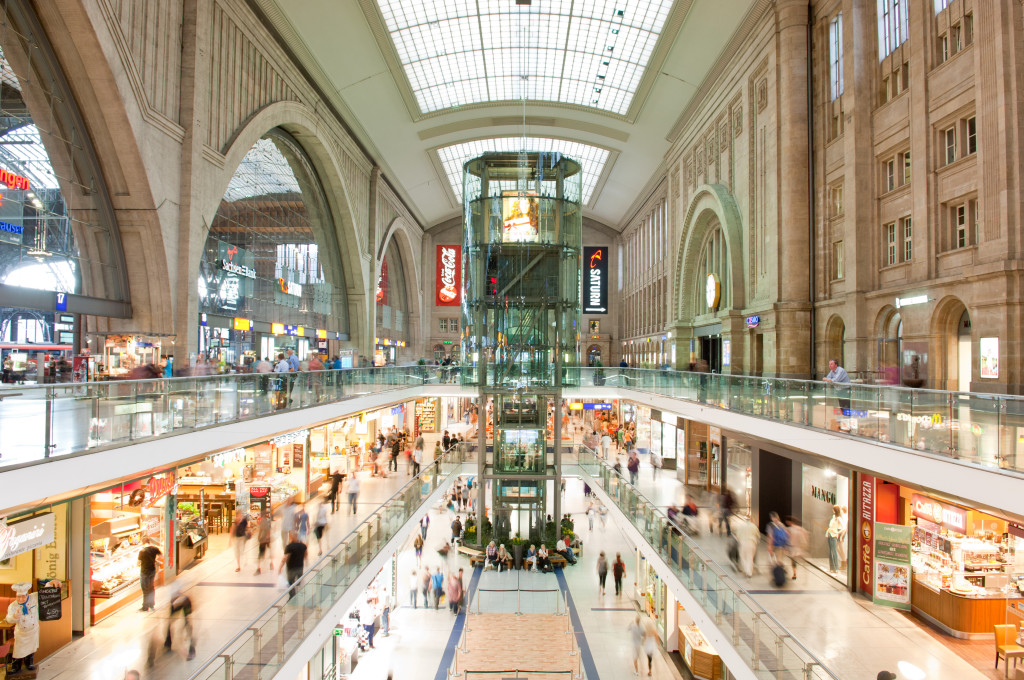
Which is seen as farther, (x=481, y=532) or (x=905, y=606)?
(x=481, y=532)

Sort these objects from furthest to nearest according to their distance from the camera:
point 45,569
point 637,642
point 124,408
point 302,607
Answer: point 637,642
point 45,569
point 302,607
point 124,408

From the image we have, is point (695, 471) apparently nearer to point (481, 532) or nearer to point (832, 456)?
point (481, 532)

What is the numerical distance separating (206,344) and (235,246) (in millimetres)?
3959

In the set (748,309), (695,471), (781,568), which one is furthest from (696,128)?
(781,568)

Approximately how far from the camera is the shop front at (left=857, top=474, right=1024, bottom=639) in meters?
9.70

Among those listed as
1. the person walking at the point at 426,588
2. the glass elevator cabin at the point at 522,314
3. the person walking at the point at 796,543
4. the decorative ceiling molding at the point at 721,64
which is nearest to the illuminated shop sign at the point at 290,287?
the glass elevator cabin at the point at 522,314

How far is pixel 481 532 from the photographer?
2045 cm

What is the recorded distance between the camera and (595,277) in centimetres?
4044

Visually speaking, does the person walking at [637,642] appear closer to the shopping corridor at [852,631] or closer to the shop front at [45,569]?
the shopping corridor at [852,631]

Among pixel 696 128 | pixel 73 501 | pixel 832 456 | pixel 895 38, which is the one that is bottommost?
pixel 73 501

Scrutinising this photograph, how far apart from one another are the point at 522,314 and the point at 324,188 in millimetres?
14219

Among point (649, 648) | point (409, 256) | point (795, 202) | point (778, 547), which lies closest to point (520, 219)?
point (795, 202)

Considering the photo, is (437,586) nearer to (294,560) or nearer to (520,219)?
(294,560)

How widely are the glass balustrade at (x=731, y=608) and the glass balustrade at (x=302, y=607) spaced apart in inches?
240
